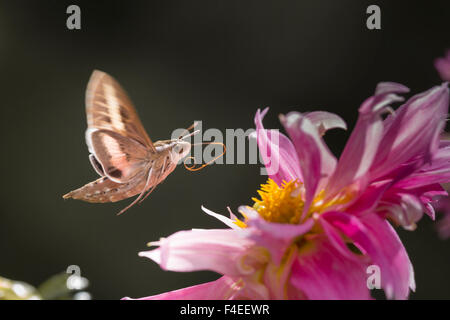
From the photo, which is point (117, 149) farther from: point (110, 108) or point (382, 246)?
point (382, 246)

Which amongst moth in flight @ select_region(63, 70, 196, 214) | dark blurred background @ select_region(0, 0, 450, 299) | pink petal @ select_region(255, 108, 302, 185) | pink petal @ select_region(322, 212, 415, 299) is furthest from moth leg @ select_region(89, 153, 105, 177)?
dark blurred background @ select_region(0, 0, 450, 299)

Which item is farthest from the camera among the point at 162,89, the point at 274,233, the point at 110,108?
the point at 162,89

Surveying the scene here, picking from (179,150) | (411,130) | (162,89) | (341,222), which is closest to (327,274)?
(341,222)

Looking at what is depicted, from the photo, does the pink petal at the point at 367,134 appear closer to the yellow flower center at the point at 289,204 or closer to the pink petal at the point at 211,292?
the yellow flower center at the point at 289,204

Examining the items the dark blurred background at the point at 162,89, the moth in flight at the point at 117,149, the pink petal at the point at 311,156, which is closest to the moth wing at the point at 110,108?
the moth in flight at the point at 117,149

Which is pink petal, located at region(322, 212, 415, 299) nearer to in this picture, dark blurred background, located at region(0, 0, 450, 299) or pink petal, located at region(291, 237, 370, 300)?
pink petal, located at region(291, 237, 370, 300)

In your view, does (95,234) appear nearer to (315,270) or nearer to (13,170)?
(13,170)

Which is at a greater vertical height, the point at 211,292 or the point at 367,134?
the point at 367,134
